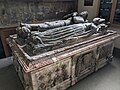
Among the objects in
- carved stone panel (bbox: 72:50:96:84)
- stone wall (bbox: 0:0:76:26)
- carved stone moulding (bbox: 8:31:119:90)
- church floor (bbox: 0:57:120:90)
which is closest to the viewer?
carved stone moulding (bbox: 8:31:119:90)

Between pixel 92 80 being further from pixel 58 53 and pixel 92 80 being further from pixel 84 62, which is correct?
pixel 58 53

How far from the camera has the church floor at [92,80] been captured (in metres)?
1.73

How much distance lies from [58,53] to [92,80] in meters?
0.92

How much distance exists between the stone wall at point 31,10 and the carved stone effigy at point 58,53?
2.77 feet

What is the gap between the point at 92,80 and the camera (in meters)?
1.86

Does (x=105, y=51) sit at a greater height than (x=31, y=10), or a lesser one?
lesser

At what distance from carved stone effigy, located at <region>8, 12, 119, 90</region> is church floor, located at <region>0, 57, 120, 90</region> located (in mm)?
108

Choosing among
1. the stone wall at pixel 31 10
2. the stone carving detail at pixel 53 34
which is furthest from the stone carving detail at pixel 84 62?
the stone wall at pixel 31 10

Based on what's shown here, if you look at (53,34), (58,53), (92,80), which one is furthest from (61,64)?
(92,80)

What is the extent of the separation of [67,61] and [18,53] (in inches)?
26.3

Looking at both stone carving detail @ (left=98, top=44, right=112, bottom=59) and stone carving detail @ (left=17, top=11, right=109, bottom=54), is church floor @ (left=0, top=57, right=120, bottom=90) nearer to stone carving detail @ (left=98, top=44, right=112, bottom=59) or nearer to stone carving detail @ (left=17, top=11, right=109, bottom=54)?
stone carving detail @ (left=98, top=44, right=112, bottom=59)

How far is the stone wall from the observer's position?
89.1 inches

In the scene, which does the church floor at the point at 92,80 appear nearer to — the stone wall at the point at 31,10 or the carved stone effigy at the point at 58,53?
the carved stone effigy at the point at 58,53

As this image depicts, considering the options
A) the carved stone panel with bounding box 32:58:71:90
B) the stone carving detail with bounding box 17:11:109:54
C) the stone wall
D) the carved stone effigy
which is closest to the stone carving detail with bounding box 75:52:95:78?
the carved stone effigy
